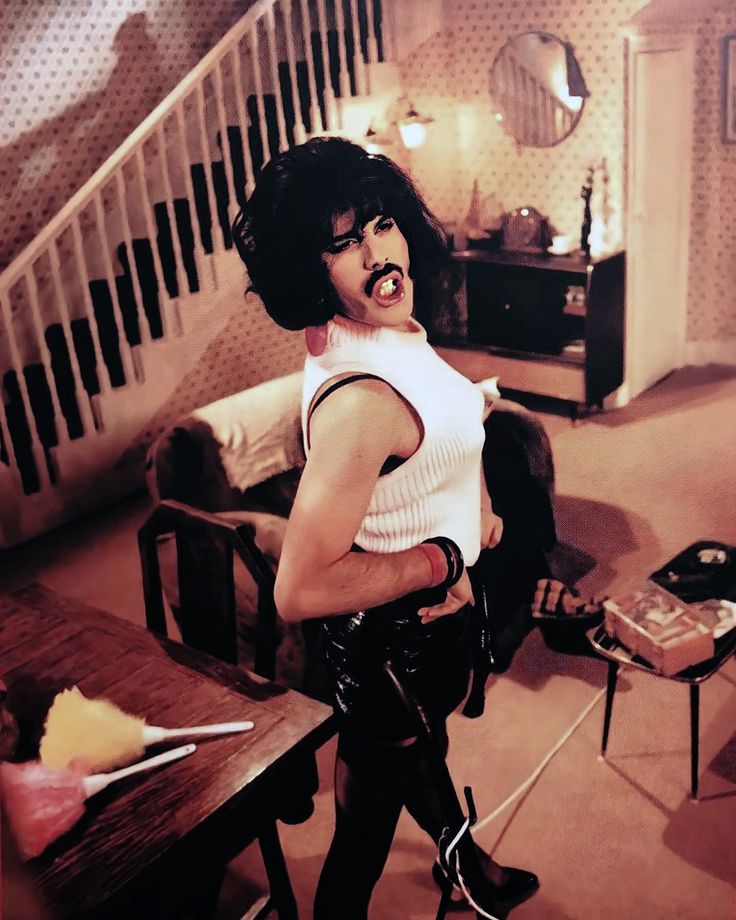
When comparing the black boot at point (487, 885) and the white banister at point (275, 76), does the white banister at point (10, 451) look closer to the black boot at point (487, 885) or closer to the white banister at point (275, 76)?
the white banister at point (275, 76)

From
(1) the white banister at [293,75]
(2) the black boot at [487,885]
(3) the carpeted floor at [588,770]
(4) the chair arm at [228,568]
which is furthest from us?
(1) the white banister at [293,75]

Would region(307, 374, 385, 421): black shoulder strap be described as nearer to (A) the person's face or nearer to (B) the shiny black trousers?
(A) the person's face

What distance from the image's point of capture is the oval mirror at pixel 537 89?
17.0 ft

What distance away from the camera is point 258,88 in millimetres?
4676

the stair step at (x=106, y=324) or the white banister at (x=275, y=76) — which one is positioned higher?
the white banister at (x=275, y=76)

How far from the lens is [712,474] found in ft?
14.1

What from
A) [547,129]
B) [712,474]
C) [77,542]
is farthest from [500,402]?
[547,129]

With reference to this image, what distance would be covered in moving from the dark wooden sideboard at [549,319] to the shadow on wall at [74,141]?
2.04 m

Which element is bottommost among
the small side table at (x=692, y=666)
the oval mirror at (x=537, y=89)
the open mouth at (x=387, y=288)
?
the small side table at (x=692, y=666)

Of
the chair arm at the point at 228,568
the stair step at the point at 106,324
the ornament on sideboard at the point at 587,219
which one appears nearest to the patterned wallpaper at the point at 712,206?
the ornament on sideboard at the point at 587,219

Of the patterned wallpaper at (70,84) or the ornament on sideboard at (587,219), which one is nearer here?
the patterned wallpaper at (70,84)

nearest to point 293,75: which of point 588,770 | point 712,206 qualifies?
point 712,206

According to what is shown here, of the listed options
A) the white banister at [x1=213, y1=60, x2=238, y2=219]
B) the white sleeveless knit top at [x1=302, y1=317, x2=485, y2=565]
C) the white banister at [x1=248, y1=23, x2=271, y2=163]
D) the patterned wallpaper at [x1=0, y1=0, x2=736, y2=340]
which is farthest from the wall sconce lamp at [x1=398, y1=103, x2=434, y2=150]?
the white sleeveless knit top at [x1=302, y1=317, x2=485, y2=565]

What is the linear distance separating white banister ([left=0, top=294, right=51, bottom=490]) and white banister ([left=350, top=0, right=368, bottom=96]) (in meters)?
2.45
